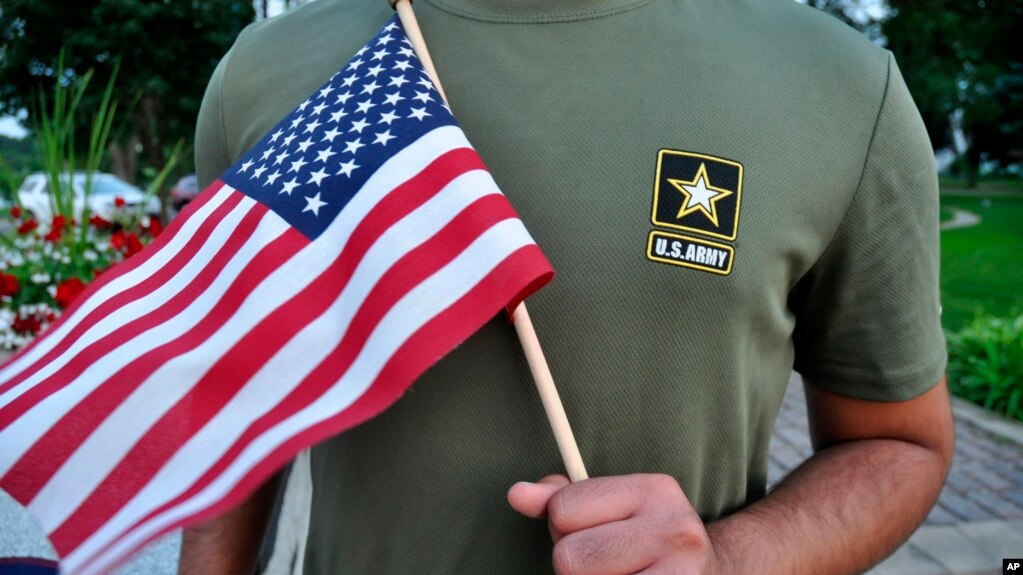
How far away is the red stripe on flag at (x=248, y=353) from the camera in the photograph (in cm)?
105

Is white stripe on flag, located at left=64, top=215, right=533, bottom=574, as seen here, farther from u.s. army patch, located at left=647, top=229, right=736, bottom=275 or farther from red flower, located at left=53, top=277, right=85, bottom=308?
red flower, located at left=53, top=277, right=85, bottom=308

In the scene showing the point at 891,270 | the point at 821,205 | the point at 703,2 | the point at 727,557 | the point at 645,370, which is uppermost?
the point at 703,2

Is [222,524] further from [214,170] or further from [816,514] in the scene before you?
[816,514]

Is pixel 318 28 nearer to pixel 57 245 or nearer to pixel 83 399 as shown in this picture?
pixel 83 399

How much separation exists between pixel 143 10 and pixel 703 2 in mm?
16182

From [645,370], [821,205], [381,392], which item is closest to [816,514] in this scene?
[645,370]

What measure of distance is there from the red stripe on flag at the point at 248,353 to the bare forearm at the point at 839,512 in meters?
0.65

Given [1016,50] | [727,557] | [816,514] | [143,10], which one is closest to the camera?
[727,557]

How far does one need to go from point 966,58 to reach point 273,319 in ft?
108

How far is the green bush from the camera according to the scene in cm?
629

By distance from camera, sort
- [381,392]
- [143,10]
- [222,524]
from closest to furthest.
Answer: [381,392] < [222,524] < [143,10]

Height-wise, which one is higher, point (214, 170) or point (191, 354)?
point (214, 170)

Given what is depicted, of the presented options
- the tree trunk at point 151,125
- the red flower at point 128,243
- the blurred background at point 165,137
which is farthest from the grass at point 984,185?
the red flower at point 128,243

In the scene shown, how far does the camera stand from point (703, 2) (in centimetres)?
129
